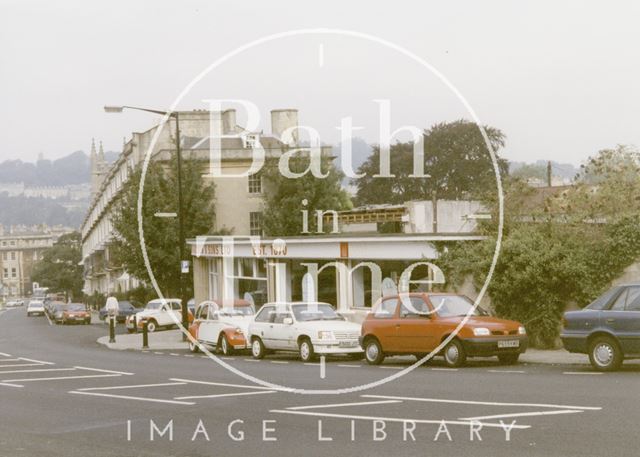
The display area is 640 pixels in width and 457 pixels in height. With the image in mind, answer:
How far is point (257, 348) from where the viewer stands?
2914cm

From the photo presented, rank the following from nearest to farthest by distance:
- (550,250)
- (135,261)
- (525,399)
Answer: (525,399), (550,250), (135,261)

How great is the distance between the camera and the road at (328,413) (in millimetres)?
12328

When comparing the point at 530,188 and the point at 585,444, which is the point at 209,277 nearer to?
the point at 530,188

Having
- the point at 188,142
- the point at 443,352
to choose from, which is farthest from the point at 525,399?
the point at 188,142

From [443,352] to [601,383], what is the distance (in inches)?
230

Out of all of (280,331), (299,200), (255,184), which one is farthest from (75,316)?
(280,331)

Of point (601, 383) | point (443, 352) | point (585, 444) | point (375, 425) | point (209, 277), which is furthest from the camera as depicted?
point (209, 277)

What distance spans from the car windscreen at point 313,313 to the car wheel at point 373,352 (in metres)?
2.87

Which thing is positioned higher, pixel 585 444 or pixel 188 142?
pixel 188 142

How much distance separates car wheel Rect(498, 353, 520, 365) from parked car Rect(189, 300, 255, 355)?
881cm

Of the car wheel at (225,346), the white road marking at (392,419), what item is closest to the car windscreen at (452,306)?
the car wheel at (225,346)

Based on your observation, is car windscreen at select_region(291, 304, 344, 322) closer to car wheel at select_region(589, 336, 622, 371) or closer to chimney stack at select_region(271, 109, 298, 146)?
car wheel at select_region(589, 336, 622, 371)

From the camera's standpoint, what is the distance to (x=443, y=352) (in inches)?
926

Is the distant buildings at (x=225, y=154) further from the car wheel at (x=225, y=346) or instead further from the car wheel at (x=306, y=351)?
the car wheel at (x=306, y=351)
